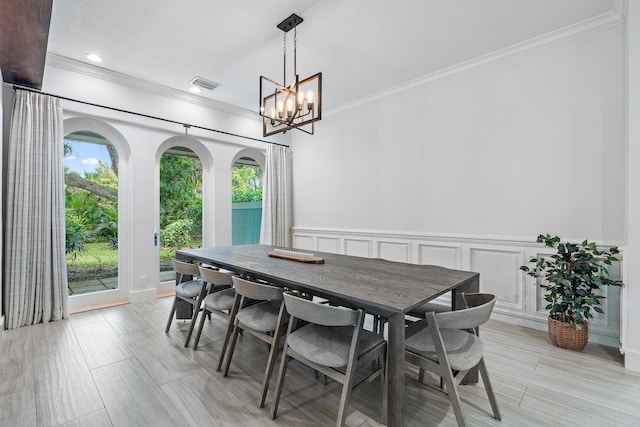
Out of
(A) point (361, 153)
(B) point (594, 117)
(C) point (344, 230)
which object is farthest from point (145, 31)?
(B) point (594, 117)

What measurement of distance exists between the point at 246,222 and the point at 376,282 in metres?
3.73

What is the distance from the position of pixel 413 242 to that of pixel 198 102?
368 centimetres

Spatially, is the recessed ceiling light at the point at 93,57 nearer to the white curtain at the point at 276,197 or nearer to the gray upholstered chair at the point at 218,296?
the white curtain at the point at 276,197

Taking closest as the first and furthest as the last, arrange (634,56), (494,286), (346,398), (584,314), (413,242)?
(346,398)
(634,56)
(584,314)
(494,286)
(413,242)

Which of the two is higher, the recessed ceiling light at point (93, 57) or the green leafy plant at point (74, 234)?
the recessed ceiling light at point (93, 57)

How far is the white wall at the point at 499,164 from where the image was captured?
251 centimetres

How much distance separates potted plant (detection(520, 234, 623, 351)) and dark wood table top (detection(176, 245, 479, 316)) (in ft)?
3.69

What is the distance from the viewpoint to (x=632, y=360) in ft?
6.80

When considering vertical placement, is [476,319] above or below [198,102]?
below

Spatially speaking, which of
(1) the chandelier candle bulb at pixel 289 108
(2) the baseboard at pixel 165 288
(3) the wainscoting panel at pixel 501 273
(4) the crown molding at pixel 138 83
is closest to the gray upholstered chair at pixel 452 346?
(3) the wainscoting panel at pixel 501 273

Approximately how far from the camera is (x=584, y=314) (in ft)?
7.57

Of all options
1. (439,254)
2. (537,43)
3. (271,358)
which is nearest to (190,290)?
(271,358)

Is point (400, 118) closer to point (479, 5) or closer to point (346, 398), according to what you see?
point (479, 5)

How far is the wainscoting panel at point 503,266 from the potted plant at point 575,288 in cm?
23
